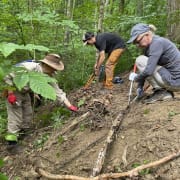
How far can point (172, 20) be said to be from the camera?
7445 millimetres

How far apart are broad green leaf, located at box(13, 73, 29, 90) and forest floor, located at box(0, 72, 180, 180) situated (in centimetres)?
197

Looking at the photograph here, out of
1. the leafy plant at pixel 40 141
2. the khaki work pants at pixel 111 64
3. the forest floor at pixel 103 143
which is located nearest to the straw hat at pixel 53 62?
the forest floor at pixel 103 143

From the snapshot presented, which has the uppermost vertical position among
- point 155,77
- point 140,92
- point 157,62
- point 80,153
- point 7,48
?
point 7,48

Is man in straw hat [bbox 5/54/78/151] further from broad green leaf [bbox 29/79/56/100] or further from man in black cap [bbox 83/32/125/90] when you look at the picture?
broad green leaf [bbox 29/79/56/100]

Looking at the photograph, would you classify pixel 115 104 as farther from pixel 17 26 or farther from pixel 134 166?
pixel 17 26

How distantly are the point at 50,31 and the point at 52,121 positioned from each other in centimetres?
377

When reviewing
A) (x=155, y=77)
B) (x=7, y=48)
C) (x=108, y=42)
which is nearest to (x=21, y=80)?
(x=7, y=48)

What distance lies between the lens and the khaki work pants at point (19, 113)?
5355mm

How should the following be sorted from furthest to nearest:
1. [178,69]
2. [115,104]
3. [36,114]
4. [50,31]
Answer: [50,31], [36,114], [115,104], [178,69]

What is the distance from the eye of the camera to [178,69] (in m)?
5.18

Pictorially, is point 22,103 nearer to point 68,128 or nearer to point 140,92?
point 68,128

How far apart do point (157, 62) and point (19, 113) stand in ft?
7.77

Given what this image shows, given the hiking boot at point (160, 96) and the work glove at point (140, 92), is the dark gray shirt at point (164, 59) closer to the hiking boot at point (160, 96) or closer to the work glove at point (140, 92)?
the hiking boot at point (160, 96)

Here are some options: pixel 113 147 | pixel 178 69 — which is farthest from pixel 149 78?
pixel 113 147
